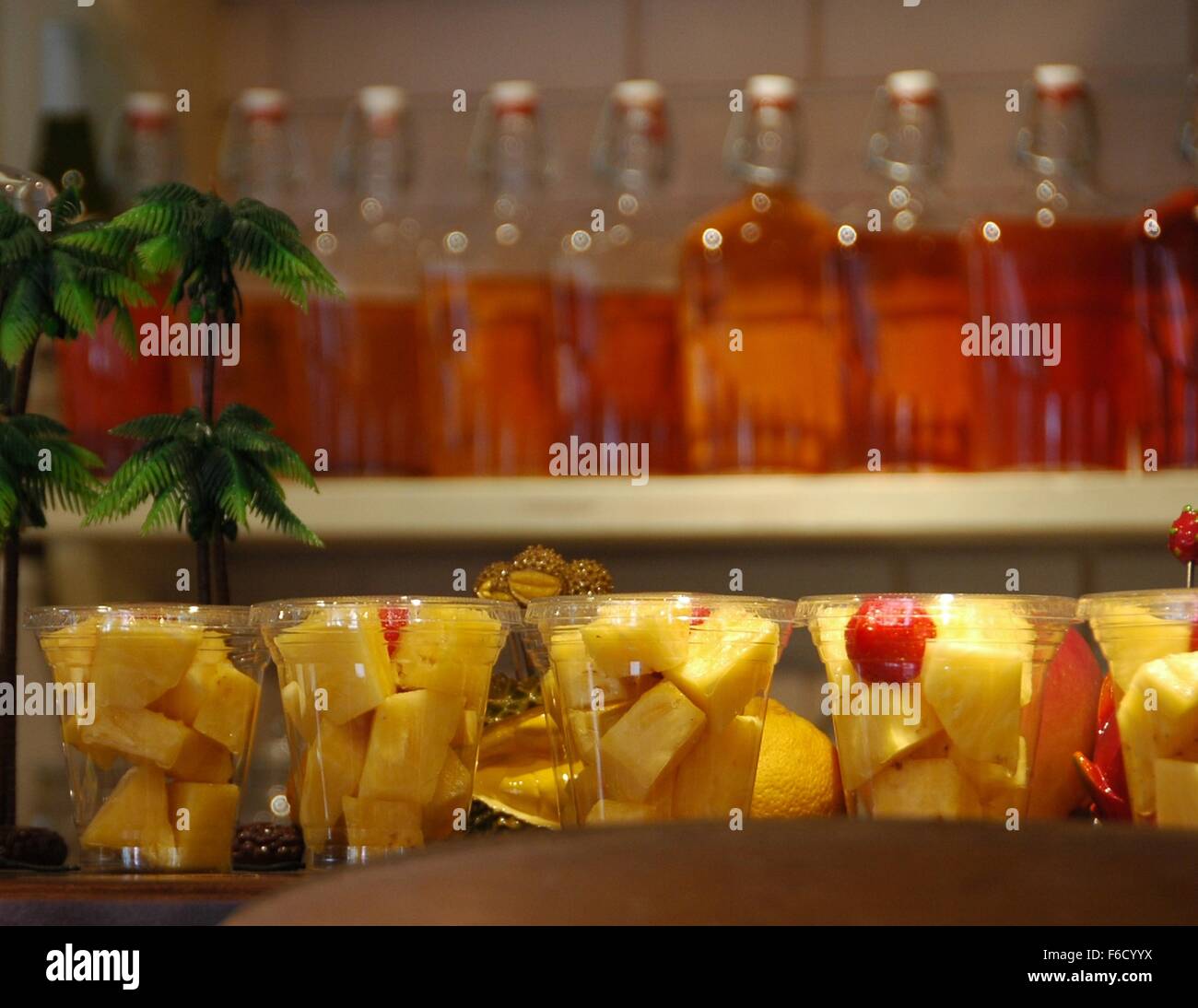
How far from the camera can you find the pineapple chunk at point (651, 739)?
1.69 feet

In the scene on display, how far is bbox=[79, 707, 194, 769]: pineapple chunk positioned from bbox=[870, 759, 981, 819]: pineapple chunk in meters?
0.27

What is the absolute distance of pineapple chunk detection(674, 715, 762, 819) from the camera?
1.72 feet

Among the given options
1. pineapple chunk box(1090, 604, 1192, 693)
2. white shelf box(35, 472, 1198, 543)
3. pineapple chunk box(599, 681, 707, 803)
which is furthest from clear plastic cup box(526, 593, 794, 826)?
white shelf box(35, 472, 1198, 543)

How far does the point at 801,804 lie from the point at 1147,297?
0.67 metres

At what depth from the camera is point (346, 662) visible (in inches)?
21.4

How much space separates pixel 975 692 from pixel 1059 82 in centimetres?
73

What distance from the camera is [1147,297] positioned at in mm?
1106

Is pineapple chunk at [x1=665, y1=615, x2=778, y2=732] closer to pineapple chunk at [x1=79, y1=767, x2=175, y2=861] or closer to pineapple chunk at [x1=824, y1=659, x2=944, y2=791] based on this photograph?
pineapple chunk at [x1=824, y1=659, x2=944, y2=791]

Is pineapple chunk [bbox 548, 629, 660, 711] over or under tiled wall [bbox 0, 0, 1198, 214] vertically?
under

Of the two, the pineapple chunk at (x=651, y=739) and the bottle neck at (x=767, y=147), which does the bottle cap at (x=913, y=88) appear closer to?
the bottle neck at (x=767, y=147)

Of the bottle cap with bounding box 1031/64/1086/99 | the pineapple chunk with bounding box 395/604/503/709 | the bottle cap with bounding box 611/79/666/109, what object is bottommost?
the pineapple chunk with bounding box 395/604/503/709

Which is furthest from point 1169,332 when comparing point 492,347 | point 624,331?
point 492,347

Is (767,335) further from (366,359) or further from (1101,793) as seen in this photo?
(1101,793)
